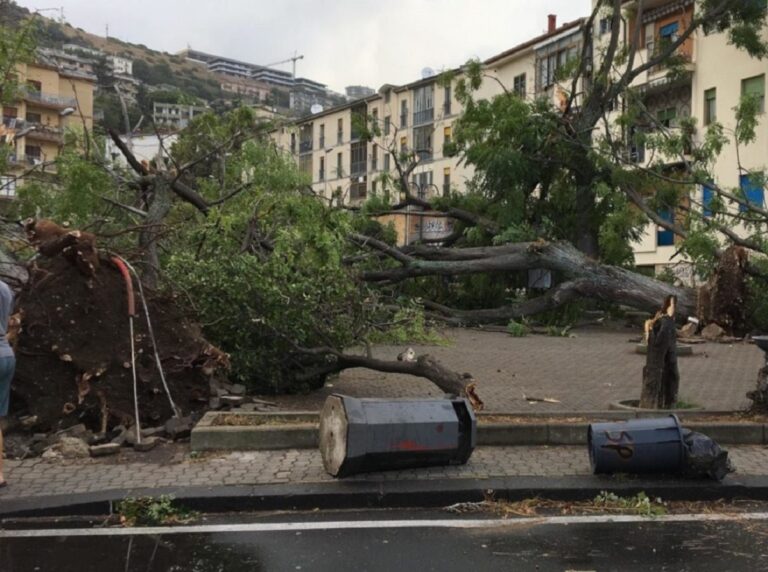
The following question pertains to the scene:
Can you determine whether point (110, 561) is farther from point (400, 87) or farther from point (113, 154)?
point (400, 87)

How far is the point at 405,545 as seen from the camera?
4.50 m

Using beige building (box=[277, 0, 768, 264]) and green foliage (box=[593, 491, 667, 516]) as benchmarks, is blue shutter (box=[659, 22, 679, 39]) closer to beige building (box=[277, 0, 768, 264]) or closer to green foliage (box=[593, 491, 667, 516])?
beige building (box=[277, 0, 768, 264])

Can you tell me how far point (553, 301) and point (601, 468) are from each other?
11865mm

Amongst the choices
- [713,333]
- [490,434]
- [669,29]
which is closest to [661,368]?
[490,434]

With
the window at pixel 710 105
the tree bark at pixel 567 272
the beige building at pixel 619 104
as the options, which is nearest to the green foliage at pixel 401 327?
the beige building at pixel 619 104

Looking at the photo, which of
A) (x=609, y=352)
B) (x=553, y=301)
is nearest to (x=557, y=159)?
(x=553, y=301)

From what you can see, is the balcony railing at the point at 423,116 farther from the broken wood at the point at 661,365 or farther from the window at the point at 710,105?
the broken wood at the point at 661,365

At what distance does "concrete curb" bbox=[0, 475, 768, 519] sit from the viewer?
16.8ft

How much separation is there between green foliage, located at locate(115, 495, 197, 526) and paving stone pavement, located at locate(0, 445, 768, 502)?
347 millimetres

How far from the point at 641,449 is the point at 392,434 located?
6.18 ft

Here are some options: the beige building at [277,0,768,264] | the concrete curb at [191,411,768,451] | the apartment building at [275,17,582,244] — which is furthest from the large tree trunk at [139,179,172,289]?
the apartment building at [275,17,582,244]

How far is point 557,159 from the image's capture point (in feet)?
68.7

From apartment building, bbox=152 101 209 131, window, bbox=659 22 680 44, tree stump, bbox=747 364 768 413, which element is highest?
window, bbox=659 22 680 44

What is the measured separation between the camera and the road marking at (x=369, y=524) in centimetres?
474
